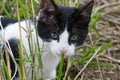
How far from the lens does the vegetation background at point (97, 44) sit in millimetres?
2990

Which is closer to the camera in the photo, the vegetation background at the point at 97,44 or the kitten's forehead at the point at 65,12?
the kitten's forehead at the point at 65,12

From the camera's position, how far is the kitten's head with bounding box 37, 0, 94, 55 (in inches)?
98.0

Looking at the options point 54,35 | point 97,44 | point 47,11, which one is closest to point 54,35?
point 54,35

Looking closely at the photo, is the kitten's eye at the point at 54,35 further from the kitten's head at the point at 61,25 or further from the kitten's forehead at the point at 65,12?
the kitten's forehead at the point at 65,12

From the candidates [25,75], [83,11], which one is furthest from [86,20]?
[25,75]

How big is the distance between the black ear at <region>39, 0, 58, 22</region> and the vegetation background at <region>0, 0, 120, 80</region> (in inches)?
6.4

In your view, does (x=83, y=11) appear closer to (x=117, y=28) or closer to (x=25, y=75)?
(x=25, y=75)

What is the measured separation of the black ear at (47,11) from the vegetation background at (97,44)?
16 cm

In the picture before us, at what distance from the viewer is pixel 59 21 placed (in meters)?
2.53

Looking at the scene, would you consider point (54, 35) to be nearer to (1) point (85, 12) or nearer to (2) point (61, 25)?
(2) point (61, 25)

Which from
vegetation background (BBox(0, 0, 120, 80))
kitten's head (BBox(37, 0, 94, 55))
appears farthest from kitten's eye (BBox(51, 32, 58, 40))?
vegetation background (BBox(0, 0, 120, 80))

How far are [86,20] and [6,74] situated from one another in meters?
0.61

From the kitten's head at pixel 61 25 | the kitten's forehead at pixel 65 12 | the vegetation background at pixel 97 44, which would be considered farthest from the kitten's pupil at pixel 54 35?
the vegetation background at pixel 97 44

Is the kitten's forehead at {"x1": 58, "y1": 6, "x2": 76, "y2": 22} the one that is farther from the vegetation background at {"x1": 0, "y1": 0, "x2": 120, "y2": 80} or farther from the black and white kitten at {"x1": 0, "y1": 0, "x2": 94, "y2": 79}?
the vegetation background at {"x1": 0, "y1": 0, "x2": 120, "y2": 80}
